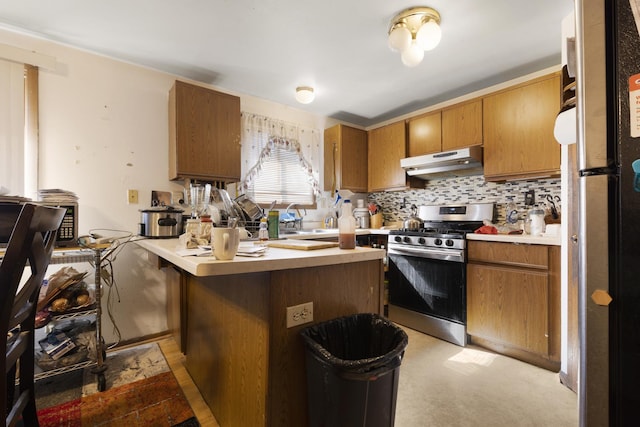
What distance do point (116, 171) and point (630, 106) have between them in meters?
2.85

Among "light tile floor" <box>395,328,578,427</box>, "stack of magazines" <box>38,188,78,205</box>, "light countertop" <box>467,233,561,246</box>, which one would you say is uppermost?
"stack of magazines" <box>38,188,78,205</box>

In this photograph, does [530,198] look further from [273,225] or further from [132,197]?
[132,197]

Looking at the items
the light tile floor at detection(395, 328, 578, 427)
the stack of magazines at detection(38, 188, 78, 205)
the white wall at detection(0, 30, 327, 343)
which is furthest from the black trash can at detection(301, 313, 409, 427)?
the white wall at detection(0, 30, 327, 343)

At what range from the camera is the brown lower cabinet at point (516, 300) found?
194 centimetres

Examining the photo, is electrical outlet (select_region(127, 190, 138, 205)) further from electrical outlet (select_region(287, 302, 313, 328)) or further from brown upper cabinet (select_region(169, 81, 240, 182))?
electrical outlet (select_region(287, 302, 313, 328))

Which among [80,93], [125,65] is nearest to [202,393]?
[80,93]

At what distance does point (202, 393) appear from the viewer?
5.32ft

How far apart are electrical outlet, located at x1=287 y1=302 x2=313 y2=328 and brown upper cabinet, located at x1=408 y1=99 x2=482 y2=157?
238 centimetres

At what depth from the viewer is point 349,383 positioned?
2.83 ft

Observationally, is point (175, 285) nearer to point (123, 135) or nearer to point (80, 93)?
point (123, 135)

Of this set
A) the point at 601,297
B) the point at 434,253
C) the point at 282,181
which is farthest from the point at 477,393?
the point at 282,181

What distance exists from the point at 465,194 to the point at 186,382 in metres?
2.93

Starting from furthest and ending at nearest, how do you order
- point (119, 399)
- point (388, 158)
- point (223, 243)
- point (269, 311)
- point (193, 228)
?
point (388, 158), point (119, 399), point (193, 228), point (269, 311), point (223, 243)

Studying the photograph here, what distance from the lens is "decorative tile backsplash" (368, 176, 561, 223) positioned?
248 centimetres
